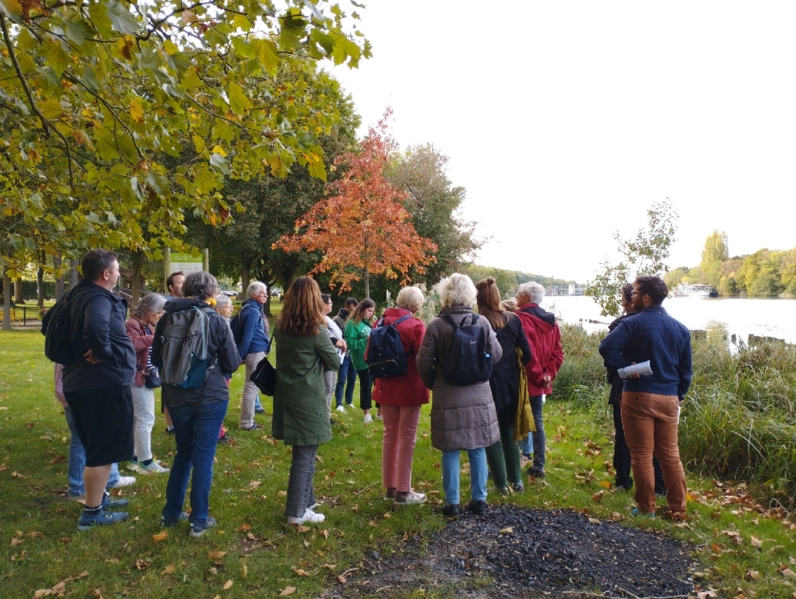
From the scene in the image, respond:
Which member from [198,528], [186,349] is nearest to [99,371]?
[186,349]

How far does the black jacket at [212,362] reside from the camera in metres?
4.15

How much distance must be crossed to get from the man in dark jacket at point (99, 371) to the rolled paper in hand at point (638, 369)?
407 centimetres

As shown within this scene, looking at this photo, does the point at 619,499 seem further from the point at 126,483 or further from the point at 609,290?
the point at 609,290

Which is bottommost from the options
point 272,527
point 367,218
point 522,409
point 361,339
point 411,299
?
point 272,527

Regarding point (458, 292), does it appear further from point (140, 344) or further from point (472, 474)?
point (140, 344)

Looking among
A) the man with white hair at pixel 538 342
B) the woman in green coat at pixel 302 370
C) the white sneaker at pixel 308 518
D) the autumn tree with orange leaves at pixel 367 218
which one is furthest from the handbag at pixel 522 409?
the autumn tree with orange leaves at pixel 367 218

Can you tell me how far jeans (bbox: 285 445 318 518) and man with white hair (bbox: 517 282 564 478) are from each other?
251cm

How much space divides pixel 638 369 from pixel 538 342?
1.41m

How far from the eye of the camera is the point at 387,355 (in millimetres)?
4852

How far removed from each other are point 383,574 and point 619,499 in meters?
2.75

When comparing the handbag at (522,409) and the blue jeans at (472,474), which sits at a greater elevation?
the handbag at (522,409)

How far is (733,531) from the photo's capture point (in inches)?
183

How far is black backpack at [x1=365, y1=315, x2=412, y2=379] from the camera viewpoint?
15.9 ft

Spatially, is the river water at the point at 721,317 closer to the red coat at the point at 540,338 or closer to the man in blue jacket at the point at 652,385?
the red coat at the point at 540,338
